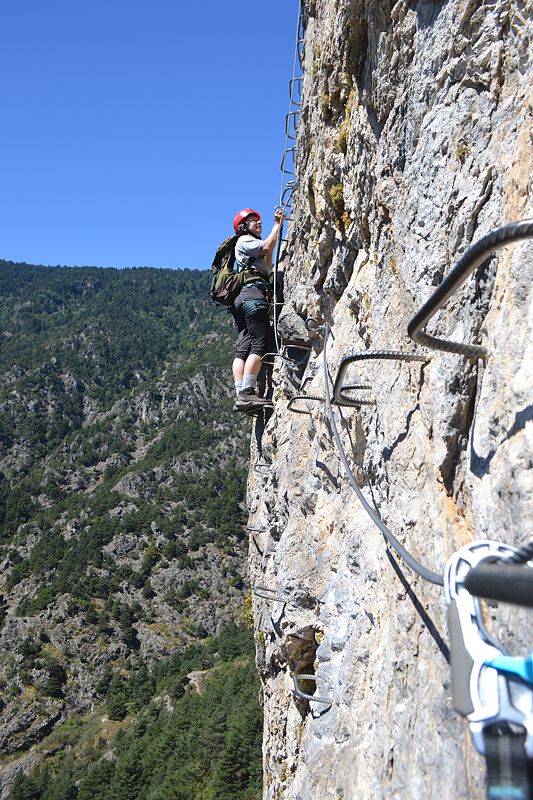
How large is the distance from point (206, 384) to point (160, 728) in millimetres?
54053

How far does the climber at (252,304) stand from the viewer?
A: 6.57 meters

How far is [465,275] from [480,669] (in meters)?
1.04

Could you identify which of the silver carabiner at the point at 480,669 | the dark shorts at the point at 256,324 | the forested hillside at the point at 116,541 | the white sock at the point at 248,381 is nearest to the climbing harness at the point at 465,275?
the silver carabiner at the point at 480,669

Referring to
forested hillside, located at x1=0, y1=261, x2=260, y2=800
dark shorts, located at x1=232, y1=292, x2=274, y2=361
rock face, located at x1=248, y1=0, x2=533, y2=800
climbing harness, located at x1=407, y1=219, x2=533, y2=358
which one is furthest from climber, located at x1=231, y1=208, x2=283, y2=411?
forested hillside, located at x1=0, y1=261, x2=260, y2=800

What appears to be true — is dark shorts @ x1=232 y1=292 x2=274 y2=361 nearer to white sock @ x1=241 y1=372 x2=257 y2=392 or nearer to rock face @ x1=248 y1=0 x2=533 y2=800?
white sock @ x1=241 y1=372 x2=257 y2=392

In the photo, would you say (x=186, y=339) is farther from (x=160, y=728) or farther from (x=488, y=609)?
(x=488, y=609)

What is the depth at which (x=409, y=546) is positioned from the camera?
9.04ft

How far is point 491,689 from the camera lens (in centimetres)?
145

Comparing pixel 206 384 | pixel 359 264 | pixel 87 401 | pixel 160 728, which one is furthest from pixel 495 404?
pixel 87 401

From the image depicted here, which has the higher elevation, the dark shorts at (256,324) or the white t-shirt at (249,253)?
the white t-shirt at (249,253)

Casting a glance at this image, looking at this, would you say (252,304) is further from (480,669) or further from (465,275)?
(480,669)

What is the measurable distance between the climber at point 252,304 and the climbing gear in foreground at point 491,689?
5015 millimetres

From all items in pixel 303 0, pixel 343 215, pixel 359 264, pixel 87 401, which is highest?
pixel 303 0

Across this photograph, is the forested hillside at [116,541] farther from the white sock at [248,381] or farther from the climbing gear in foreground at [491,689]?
the climbing gear in foreground at [491,689]
